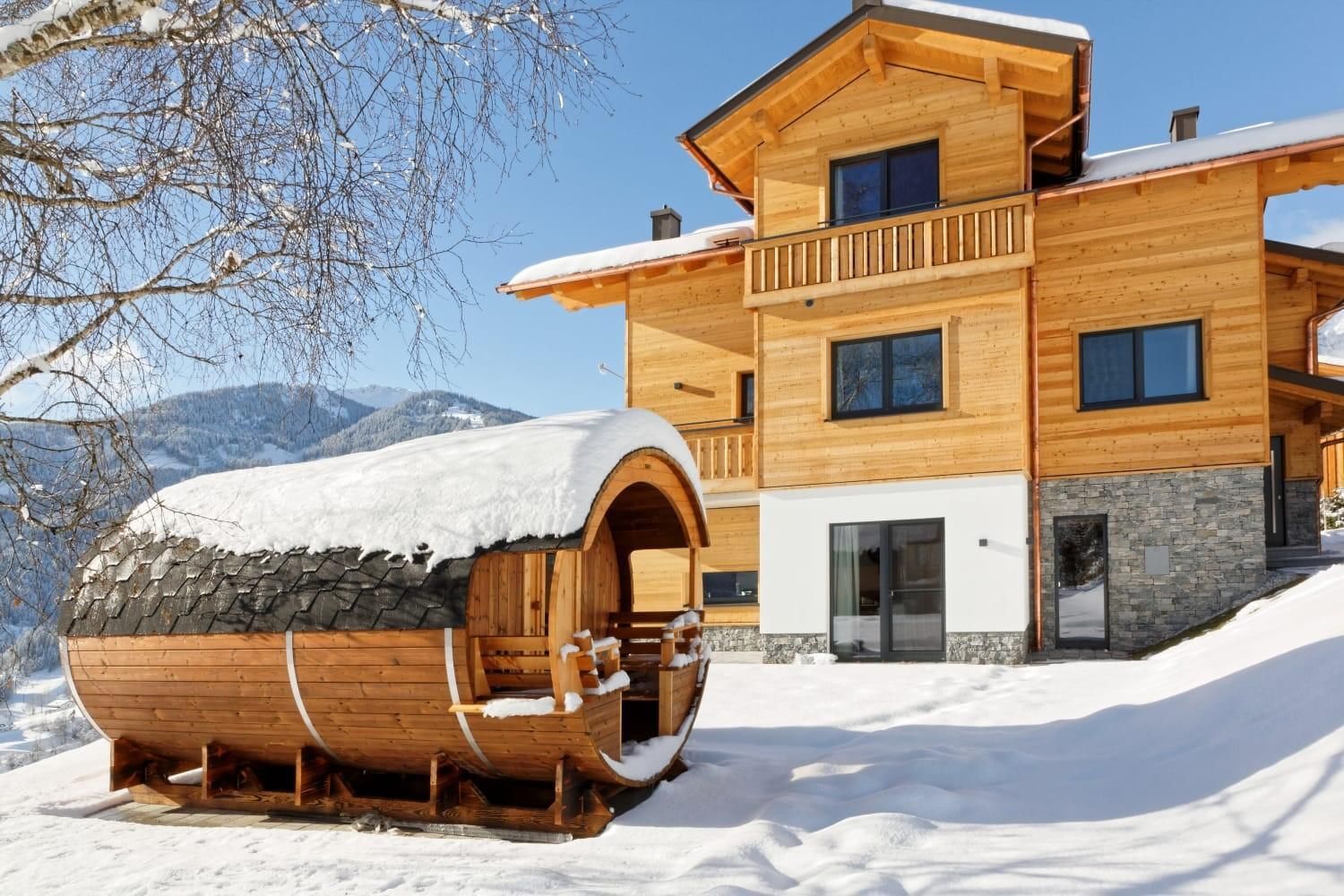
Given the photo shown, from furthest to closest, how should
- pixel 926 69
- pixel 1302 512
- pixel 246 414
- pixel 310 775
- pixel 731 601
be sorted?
pixel 731 601
pixel 1302 512
pixel 926 69
pixel 310 775
pixel 246 414

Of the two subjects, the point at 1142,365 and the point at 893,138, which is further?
the point at 893,138

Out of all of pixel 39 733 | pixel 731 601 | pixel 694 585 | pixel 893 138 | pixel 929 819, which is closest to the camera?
pixel 929 819

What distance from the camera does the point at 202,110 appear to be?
11.9 ft

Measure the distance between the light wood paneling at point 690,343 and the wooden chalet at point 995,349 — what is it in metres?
1.66

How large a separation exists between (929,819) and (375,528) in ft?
12.4

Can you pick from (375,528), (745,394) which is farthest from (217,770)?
(745,394)

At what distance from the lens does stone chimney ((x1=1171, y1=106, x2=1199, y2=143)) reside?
14977 mm

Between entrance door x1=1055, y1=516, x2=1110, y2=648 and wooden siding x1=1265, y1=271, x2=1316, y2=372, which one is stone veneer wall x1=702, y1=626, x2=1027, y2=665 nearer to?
entrance door x1=1055, y1=516, x2=1110, y2=648

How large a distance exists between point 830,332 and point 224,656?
30.8 feet

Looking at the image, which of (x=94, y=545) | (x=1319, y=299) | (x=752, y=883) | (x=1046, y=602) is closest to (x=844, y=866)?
(x=752, y=883)

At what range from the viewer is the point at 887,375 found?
13.4 meters

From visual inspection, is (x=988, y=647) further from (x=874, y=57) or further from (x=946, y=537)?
(x=874, y=57)

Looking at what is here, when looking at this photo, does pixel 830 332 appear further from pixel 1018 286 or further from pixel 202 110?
pixel 202 110

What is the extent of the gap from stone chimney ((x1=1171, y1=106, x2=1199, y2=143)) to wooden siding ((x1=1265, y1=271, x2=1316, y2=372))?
260cm
